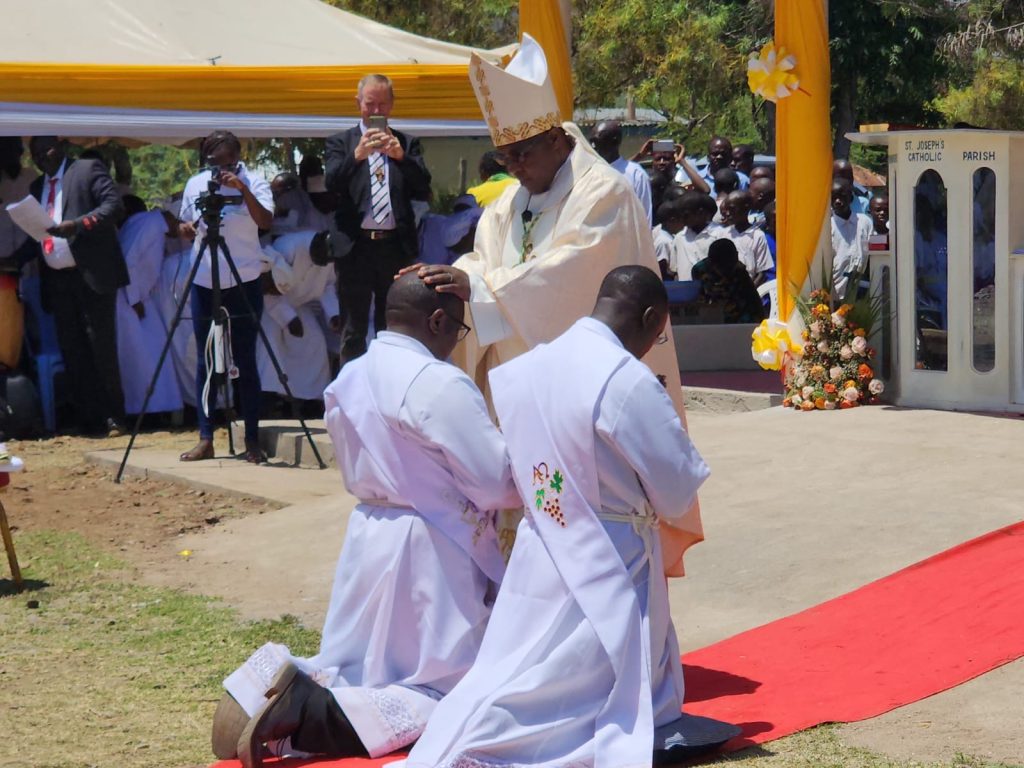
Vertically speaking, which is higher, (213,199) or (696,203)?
(213,199)

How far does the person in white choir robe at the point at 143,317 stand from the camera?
1240 centimetres

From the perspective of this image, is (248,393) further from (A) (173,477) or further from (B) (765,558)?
(B) (765,558)

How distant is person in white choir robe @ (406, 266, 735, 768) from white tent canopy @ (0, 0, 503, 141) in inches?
309

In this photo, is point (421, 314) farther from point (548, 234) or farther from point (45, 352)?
point (45, 352)

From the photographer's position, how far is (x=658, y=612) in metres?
4.84

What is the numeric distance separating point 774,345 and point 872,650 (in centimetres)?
514

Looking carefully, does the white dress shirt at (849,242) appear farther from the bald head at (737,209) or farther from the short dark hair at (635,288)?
the short dark hair at (635,288)

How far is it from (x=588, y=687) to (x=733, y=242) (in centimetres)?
973

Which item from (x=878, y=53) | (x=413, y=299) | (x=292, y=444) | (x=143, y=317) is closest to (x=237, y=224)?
(x=292, y=444)

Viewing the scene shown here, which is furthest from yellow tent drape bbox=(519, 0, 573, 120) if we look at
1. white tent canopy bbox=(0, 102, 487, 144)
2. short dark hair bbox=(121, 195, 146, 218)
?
short dark hair bbox=(121, 195, 146, 218)

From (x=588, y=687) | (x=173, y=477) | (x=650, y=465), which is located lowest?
(x=173, y=477)

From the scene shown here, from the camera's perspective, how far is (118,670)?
20.8ft

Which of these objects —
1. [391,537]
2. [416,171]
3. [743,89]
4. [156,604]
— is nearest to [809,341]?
[416,171]

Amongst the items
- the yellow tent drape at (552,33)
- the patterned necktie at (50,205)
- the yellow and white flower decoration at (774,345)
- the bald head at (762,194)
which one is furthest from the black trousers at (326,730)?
the bald head at (762,194)
